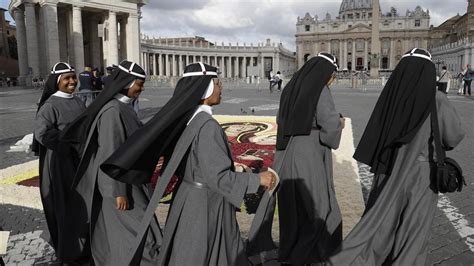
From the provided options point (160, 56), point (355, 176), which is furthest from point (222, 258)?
point (160, 56)

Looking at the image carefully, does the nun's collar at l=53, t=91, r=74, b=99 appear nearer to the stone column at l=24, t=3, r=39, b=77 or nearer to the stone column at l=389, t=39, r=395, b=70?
the stone column at l=24, t=3, r=39, b=77

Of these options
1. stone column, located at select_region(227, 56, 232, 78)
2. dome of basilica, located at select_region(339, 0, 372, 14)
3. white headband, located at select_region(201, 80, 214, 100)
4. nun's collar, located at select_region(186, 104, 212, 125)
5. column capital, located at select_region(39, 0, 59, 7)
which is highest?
dome of basilica, located at select_region(339, 0, 372, 14)

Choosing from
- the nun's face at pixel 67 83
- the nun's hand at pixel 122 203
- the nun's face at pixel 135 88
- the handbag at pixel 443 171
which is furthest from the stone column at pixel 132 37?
the handbag at pixel 443 171

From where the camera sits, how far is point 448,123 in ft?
10.5

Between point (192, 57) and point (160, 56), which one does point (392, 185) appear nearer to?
point (160, 56)

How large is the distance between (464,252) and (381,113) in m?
1.89

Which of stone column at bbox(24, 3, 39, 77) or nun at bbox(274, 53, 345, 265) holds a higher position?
stone column at bbox(24, 3, 39, 77)

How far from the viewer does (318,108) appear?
3736 mm

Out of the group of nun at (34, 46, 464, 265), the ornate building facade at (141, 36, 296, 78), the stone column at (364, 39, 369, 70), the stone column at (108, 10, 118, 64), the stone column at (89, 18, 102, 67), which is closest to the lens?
the group of nun at (34, 46, 464, 265)

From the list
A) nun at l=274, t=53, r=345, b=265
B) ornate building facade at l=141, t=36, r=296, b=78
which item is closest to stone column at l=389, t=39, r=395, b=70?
ornate building facade at l=141, t=36, r=296, b=78

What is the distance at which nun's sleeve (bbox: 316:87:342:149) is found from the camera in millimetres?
3701

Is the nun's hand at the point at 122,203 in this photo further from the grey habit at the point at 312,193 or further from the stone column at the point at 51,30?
the stone column at the point at 51,30

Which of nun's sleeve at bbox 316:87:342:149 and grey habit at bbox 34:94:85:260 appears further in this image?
grey habit at bbox 34:94:85:260

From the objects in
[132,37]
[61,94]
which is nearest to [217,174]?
[61,94]
